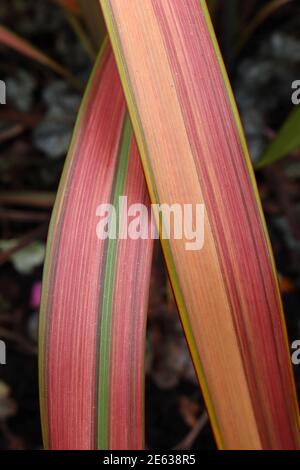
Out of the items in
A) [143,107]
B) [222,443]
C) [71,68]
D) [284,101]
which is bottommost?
[222,443]

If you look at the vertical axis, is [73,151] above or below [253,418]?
above

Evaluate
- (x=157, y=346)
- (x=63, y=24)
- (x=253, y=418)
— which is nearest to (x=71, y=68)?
(x=63, y=24)

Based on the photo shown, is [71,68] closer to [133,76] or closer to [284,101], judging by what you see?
[284,101]

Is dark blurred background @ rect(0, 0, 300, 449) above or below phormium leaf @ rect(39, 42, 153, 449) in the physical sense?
above

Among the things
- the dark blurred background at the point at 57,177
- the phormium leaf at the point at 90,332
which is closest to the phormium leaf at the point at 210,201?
the phormium leaf at the point at 90,332

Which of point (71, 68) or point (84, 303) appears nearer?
point (84, 303)

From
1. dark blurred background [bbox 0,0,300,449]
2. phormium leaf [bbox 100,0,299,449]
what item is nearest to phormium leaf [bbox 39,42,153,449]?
phormium leaf [bbox 100,0,299,449]

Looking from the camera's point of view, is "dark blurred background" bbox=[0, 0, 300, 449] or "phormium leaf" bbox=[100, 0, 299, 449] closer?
"phormium leaf" bbox=[100, 0, 299, 449]

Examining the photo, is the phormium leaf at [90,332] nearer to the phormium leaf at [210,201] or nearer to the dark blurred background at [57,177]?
the phormium leaf at [210,201]

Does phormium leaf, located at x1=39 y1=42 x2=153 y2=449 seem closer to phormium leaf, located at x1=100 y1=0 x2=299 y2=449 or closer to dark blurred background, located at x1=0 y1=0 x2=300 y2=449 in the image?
phormium leaf, located at x1=100 y1=0 x2=299 y2=449
